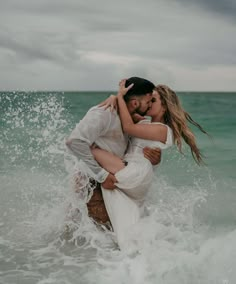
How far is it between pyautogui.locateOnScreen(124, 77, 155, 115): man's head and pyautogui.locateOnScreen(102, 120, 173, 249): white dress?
0.57 feet

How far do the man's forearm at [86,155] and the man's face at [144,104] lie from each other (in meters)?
0.53

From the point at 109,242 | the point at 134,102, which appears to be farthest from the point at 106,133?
the point at 109,242

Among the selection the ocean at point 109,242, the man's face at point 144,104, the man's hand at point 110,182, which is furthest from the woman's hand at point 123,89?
the ocean at point 109,242

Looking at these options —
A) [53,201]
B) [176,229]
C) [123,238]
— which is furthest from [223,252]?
[53,201]

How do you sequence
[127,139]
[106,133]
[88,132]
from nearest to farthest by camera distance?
[88,132] < [106,133] < [127,139]

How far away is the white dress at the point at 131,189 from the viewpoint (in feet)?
15.8

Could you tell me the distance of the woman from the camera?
484 centimetres

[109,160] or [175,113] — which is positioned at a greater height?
[175,113]

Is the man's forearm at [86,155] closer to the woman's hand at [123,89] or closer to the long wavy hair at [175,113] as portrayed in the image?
the woman's hand at [123,89]

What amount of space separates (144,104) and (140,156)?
0.47m

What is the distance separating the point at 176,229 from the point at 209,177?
5192 millimetres

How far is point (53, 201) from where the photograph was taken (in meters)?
7.63

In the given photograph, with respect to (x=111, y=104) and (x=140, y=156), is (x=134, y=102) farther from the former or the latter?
(x=140, y=156)

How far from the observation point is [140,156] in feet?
16.2
